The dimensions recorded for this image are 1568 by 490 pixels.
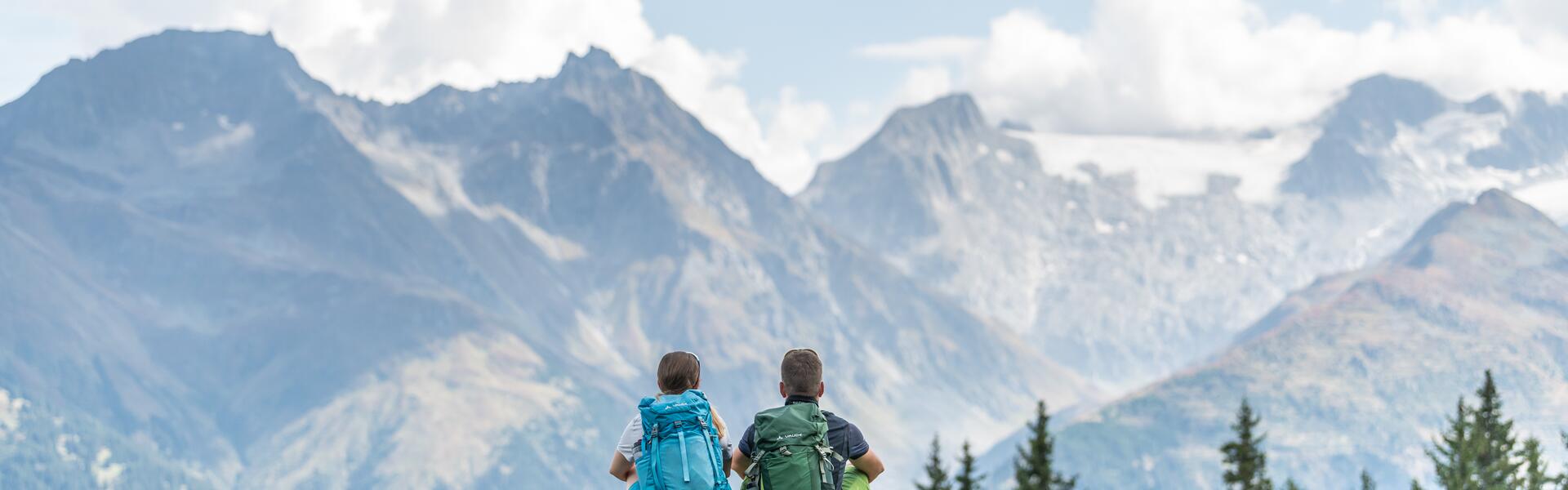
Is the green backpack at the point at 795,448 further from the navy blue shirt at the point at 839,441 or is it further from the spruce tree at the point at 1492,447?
the spruce tree at the point at 1492,447

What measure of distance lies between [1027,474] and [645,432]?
5139cm

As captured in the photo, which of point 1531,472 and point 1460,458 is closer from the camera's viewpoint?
point 1531,472

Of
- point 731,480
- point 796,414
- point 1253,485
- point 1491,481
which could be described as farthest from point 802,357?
point 1253,485

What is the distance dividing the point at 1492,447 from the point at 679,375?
38.8 metres

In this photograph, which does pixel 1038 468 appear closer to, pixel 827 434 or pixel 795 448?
pixel 827 434

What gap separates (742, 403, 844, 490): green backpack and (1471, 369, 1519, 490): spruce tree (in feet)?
119

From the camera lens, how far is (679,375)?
59.9 ft

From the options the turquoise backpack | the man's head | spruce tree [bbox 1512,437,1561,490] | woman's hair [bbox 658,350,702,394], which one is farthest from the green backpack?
spruce tree [bbox 1512,437,1561,490]

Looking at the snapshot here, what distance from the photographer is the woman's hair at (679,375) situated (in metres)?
18.2

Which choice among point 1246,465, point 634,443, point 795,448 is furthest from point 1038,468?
point 634,443

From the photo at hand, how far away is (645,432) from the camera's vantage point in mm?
18328

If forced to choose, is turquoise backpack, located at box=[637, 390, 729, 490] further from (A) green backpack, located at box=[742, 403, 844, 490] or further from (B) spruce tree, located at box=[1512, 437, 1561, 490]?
(B) spruce tree, located at box=[1512, 437, 1561, 490]

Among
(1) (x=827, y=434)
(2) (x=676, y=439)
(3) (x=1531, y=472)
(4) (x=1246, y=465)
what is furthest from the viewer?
(4) (x=1246, y=465)

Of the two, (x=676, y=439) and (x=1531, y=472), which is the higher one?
(x=1531, y=472)
